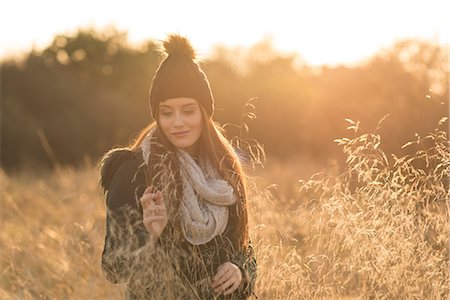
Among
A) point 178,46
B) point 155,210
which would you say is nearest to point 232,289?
point 155,210

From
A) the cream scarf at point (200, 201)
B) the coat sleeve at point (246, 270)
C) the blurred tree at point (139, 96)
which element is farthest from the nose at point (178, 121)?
the blurred tree at point (139, 96)

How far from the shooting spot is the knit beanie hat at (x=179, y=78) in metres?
3.98

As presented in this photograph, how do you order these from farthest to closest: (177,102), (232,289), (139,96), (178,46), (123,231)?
(139,96)
(178,46)
(177,102)
(232,289)
(123,231)

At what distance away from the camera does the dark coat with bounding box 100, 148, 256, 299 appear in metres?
3.56

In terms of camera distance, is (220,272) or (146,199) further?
(220,272)

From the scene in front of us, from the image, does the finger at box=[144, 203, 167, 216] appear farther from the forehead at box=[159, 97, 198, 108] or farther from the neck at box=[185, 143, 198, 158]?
the forehead at box=[159, 97, 198, 108]

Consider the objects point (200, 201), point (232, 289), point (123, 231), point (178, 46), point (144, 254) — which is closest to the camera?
point (144, 254)

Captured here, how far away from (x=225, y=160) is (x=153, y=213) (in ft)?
2.10

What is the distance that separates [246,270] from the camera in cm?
380

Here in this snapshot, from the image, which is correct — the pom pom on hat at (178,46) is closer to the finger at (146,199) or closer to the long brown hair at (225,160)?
the long brown hair at (225,160)

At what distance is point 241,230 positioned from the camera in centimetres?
399

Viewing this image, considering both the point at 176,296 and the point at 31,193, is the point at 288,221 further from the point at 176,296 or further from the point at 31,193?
the point at 31,193

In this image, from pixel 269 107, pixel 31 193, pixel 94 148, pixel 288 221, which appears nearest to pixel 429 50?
pixel 31 193

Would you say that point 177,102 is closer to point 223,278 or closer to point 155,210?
point 155,210
